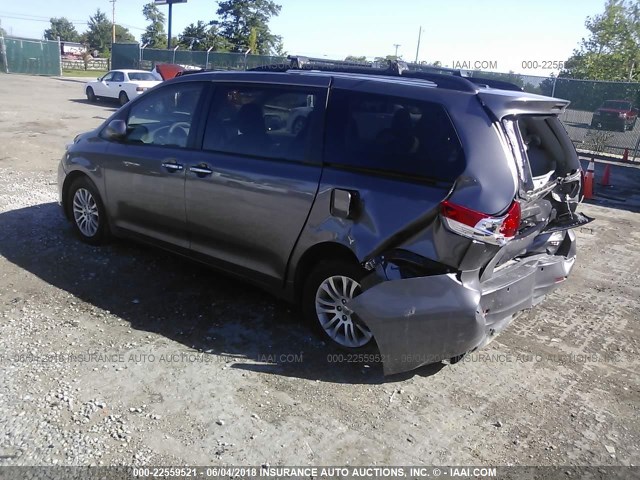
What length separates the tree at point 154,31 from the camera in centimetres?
6100

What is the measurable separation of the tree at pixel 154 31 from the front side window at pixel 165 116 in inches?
2166

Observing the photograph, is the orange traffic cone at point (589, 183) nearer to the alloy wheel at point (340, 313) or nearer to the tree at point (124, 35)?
the alloy wheel at point (340, 313)

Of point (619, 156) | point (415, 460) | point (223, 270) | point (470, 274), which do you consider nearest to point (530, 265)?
point (470, 274)

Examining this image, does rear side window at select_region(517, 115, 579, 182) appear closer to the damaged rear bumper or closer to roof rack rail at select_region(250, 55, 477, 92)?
roof rack rail at select_region(250, 55, 477, 92)

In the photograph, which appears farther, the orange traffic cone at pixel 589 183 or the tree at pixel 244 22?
the tree at pixel 244 22

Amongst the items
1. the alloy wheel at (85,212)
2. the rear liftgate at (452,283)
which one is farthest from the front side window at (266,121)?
the alloy wheel at (85,212)

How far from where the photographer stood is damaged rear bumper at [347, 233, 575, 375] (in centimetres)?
329

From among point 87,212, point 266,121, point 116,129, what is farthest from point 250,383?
point 87,212

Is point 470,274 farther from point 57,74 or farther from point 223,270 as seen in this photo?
point 57,74

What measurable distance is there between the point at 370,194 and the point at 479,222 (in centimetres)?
75

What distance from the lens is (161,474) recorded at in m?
2.73

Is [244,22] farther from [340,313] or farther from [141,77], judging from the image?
[340,313]

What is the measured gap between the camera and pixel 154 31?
227 feet

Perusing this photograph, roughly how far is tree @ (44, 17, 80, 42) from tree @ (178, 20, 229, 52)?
61778 mm
